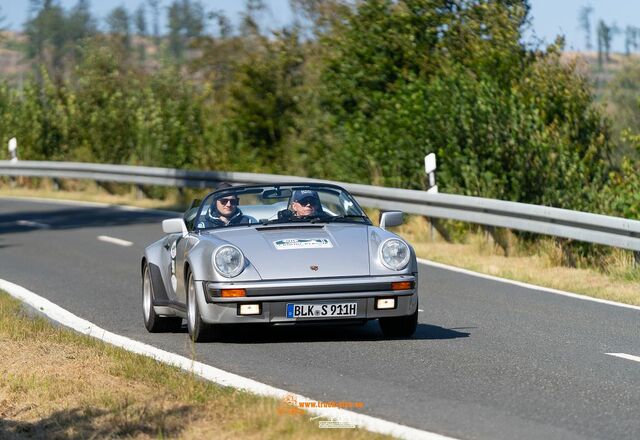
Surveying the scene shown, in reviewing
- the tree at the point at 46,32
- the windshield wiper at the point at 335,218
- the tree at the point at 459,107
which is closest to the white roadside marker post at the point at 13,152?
the tree at the point at 459,107

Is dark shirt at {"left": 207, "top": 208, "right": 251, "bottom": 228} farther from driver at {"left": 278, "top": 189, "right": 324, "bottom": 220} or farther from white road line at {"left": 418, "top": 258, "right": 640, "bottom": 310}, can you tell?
white road line at {"left": 418, "top": 258, "right": 640, "bottom": 310}

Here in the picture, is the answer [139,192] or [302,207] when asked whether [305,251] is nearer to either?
[302,207]

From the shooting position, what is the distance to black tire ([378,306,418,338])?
10672mm

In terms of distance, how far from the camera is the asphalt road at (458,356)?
24.1 ft

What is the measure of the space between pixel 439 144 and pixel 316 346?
1240cm

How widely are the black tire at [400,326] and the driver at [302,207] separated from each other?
108 centimetres

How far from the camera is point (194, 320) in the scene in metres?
10.6

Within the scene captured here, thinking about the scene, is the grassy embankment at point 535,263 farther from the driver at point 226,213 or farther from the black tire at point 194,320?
the black tire at point 194,320

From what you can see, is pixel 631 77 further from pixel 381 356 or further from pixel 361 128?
pixel 381 356

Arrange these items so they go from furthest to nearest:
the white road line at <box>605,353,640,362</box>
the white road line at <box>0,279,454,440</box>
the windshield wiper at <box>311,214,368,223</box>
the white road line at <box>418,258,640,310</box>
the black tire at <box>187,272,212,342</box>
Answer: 1. the white road line at <box>418,258,640,310</box>
2. the windshield wiper at <box>311,214,368,223</box>
3. the black tire at <box>187,272,212,342</box>
4. the white road line at <box>605,353,640,362</box>
5. the white road line at <box>0,279,454,440</box>

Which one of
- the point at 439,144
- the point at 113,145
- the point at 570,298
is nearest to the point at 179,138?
the point at 113,145

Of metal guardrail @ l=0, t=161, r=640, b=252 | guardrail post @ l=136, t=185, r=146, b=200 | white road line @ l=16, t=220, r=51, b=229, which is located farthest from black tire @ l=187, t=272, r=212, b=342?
guardrail post @ l=136, t=185, r=146, b=200

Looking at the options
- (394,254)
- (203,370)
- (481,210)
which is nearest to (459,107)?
(481,210)

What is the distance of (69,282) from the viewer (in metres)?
15.8
